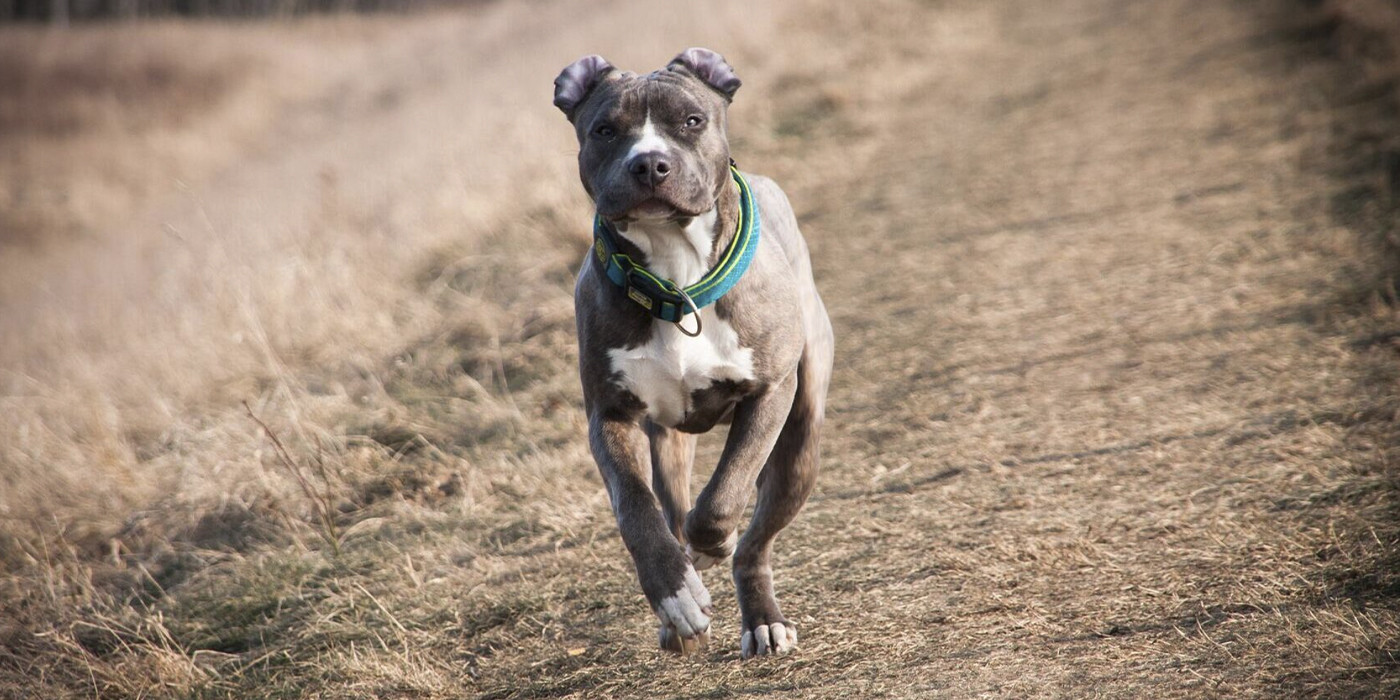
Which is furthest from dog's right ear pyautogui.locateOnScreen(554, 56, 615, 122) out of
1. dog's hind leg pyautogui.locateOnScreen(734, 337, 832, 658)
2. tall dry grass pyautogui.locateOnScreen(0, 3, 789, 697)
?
tall dry grass pyautogui.locateOnScreen(0, 3, 789, 697)

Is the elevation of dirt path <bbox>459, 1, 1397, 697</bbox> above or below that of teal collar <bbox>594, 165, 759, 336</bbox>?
below

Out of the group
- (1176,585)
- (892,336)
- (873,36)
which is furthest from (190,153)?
(1176,585)

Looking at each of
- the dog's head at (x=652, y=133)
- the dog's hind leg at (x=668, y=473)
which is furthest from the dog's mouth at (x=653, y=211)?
the dog's hind leg at (x=668, y=473)

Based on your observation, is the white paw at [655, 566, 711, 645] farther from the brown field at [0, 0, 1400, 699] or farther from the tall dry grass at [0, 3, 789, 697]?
the tall dry grass at [0, 3, 789, 697]

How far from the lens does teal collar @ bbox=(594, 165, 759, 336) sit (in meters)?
3.26

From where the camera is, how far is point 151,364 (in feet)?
24.5

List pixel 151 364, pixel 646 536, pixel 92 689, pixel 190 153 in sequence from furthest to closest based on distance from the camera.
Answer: pixel 190 153
pixel 151 364
pixel 92 689
pixel 646 536

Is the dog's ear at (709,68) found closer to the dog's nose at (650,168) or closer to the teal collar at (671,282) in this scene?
the teal collar at (671,282)

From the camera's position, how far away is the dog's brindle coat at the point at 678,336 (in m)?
3.17

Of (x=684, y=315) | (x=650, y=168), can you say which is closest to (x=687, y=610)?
(x=684, y=315)

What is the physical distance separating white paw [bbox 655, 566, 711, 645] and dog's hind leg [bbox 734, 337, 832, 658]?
0.51m

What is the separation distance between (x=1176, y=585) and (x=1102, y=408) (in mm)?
1586

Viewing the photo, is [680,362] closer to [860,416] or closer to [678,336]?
[678,336]

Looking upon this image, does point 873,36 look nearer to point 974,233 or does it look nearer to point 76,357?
point 974,233
